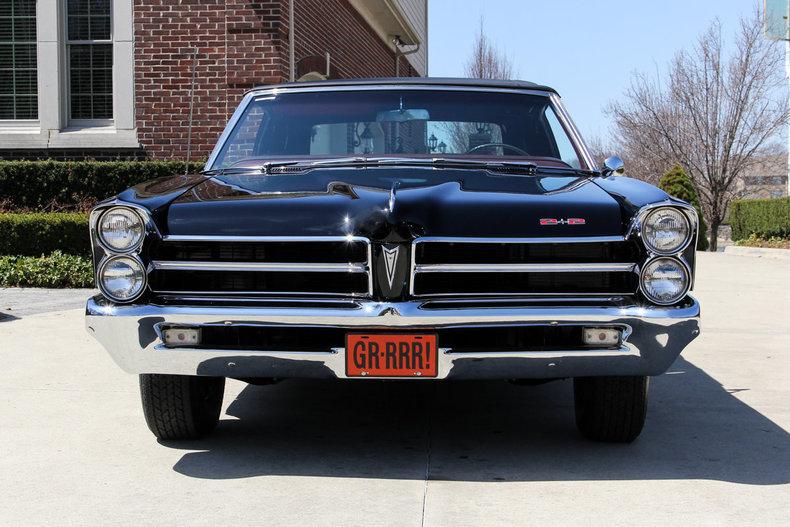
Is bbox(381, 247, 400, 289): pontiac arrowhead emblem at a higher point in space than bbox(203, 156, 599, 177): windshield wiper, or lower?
lower

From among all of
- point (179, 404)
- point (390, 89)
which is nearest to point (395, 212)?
point (179, 404)

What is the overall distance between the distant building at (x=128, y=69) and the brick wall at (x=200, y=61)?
0.01m

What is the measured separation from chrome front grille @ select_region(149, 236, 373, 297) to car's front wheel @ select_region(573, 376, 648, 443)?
112 centimetres

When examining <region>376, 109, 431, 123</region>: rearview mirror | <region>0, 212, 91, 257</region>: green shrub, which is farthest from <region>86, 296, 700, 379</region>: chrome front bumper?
<region>0, 212, 91, 257</region>: green shrub

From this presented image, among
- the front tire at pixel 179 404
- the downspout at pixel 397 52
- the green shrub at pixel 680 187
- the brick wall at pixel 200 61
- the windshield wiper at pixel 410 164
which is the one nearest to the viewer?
the front tire at pixel 179 404

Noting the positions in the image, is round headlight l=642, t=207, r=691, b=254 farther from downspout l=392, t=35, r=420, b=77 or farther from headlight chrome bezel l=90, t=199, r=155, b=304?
downspout l=392, t=35, r=420, b=77

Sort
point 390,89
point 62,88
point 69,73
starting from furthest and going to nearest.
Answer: point 69,73, point 62,88, point 390,89

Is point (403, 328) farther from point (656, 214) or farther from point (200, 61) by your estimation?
point (200, 61)

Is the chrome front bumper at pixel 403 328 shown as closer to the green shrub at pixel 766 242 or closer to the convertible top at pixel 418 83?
the convertible top at pixel 418 83

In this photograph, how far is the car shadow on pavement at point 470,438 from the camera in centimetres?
393

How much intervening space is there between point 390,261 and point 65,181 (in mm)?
9598

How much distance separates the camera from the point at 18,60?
13.1m

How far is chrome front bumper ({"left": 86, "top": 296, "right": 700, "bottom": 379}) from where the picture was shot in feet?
11.9

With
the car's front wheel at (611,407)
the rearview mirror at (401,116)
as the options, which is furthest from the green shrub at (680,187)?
the car's front wheel at (611,407)
